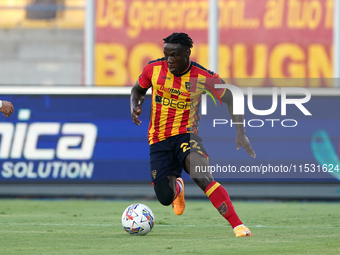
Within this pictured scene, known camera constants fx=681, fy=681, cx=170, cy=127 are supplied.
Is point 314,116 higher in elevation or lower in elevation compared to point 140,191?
higher

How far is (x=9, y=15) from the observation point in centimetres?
1101

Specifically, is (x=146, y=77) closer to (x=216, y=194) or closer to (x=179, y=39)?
(x=179, y=39)

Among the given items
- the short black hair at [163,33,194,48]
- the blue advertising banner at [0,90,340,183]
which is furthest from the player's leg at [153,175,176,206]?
the blue advertising banner at [0,90,340,183]

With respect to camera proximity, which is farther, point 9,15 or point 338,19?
point 9,15

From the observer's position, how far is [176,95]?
6020 millimetres

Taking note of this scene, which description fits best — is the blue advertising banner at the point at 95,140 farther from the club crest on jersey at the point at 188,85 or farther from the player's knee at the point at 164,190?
the club crest on jersey at the point at 188,85

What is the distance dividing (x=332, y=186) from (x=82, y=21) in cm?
447

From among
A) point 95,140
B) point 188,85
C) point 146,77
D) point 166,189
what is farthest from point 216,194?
point 95,140

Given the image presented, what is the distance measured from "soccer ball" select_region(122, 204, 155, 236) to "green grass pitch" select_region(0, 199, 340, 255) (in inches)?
3.0

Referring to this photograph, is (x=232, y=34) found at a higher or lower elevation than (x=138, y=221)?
higher

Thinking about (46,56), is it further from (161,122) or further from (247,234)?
(247,234)

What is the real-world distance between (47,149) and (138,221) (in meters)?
4.17

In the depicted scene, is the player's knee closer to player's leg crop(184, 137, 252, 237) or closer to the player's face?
player's leg crop(184, 137, 252, 237)

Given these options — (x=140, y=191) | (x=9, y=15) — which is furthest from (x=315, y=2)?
(x=9, y=15)
